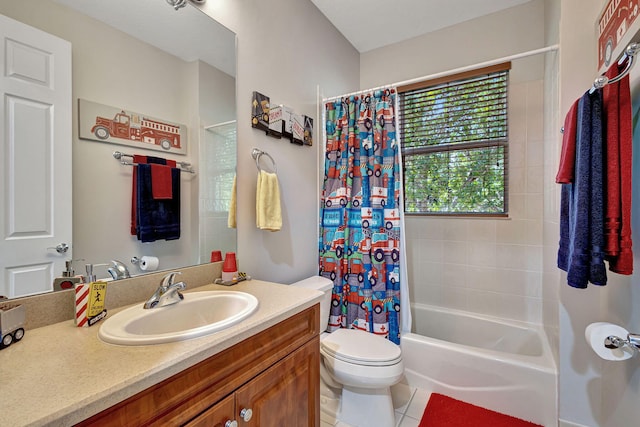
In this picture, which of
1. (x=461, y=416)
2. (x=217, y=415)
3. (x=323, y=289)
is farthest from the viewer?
(x=323, y=289)

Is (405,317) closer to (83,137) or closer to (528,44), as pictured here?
(83,137)

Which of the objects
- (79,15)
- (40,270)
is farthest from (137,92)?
(40,270)

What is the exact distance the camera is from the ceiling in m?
2.06

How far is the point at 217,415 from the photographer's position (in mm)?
768

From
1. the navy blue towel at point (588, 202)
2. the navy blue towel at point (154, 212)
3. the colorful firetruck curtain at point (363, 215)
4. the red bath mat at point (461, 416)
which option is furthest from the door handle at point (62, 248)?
the red bath mat at point (461, 416)

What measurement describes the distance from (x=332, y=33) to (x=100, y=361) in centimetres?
252

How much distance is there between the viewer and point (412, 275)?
2529 millimetres

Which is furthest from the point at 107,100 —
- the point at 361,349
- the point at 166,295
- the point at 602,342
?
the point at 602,342

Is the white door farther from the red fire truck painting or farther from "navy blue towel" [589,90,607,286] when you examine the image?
"navy blue towel" [589,90,607,286]

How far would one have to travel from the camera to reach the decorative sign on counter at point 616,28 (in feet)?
2.64

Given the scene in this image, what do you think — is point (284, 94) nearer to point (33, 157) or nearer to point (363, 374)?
point (33, 157)

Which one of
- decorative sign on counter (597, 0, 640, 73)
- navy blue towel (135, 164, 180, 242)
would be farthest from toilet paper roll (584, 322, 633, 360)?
navy blue towel (135, 164, 180, 242)

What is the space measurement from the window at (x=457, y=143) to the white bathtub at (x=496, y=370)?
939mm

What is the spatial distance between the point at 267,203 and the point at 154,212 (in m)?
0.54
